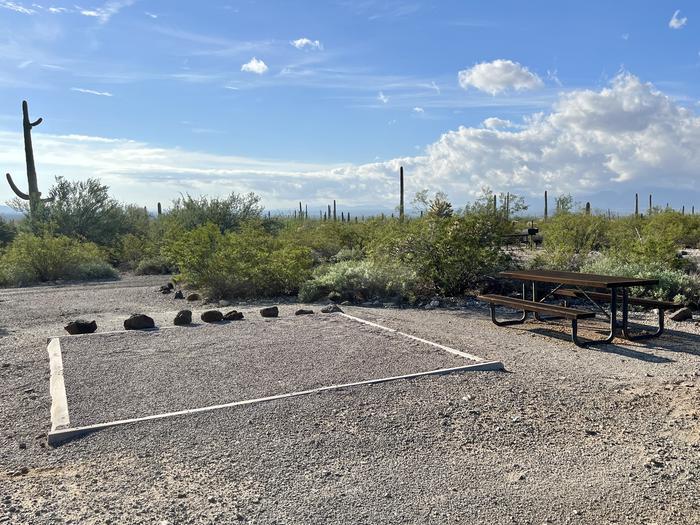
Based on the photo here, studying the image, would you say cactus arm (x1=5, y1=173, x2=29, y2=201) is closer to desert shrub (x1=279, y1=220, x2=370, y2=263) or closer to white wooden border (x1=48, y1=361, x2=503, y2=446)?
desert shrub (x1=279, y1=220, x2=370, y2=263)

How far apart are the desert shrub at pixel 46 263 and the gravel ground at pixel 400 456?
545 inches

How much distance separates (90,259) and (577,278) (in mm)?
16894

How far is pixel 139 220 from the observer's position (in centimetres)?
3194

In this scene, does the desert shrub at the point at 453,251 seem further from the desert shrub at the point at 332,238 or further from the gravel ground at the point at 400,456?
the desert shrub at the point at 332,238

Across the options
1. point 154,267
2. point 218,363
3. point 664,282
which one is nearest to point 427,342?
point 218,363

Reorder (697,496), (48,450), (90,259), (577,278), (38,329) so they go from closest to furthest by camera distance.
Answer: (697,496) < (48,450) < (577,278) < (38,329) < (90,259)

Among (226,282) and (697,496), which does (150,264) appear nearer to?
(226,282)

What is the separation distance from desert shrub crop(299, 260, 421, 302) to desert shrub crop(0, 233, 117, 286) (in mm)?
10313

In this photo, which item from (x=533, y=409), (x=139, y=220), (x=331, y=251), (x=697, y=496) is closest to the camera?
(x=697, y=496)

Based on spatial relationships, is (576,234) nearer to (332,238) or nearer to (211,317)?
(332,238)

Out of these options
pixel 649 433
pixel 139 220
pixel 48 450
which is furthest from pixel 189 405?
pixel 139 220

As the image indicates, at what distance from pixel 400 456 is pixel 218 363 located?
3.03 meters

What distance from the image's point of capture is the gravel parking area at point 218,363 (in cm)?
546

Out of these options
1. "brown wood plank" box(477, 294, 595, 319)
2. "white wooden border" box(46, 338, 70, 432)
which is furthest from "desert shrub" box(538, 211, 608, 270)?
"white wooden border" box(46, 338, 70, 432)
